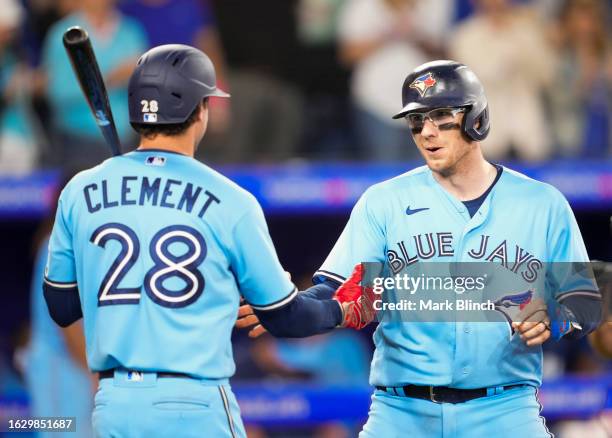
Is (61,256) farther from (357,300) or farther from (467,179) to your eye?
(467,179)

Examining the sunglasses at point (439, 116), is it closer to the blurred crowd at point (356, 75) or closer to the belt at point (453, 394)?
the belt at point (453, 394)

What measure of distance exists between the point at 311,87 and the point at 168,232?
518 centimetres

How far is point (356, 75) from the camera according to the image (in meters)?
8.62

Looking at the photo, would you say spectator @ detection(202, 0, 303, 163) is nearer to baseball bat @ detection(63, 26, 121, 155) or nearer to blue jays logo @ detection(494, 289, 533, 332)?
baseball bat @ detection(63, 26, 121, 155)

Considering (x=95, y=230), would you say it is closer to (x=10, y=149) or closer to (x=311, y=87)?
(x=10, y=149)

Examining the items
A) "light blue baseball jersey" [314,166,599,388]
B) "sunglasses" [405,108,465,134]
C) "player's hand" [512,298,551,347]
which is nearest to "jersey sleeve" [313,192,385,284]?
"light blue baseball jersey" [314,166,599,388]

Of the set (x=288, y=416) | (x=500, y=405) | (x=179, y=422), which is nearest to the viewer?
(x=179, y=422)

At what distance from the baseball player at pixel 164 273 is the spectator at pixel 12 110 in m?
4.33

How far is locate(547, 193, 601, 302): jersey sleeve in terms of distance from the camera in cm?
458

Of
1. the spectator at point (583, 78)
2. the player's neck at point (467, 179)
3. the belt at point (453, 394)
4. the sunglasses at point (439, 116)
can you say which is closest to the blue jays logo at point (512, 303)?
the belt at point (453, 394)

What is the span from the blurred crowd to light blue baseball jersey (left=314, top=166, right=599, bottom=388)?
3.75 metres

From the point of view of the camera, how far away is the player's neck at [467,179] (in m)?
4.74

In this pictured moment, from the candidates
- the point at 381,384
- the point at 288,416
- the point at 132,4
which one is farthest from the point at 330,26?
the point at 381,384

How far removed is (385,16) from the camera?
8.50 meters
